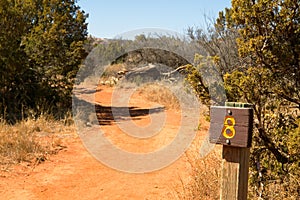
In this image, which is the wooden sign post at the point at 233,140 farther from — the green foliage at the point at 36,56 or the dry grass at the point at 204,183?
the green foliage at the point at 36,56

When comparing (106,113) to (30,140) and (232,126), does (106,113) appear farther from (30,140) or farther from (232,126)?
(232,126)

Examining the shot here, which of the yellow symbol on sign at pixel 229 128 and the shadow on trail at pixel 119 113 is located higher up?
the yellow symbol on sign at pixel 229 128

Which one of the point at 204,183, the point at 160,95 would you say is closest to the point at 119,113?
the point at 160,95

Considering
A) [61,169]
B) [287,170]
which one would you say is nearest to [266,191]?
[287,170]

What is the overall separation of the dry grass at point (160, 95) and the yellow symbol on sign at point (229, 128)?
999 centimetres

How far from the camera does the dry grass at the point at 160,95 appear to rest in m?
12.8

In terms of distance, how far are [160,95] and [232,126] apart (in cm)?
1216

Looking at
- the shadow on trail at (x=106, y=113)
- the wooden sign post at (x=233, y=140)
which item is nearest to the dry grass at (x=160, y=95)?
the shadow on trail at (x=106, y=113)

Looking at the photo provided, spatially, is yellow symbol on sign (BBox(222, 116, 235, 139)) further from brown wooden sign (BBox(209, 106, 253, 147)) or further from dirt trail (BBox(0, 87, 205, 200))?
dirt trail (BBox(0, 87, 205, 200))

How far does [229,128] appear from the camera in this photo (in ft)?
7.40

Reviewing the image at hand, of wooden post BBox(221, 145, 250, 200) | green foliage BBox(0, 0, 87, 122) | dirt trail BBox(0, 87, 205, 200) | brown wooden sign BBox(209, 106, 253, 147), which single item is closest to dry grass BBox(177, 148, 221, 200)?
dirt trail BBox(0, 87, 205, 200)

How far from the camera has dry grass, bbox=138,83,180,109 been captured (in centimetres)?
1284

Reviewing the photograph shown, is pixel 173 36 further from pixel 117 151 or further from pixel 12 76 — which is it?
pixel 117 151

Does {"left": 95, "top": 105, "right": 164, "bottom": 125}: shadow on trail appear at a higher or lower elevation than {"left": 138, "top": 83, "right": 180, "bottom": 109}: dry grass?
lower
